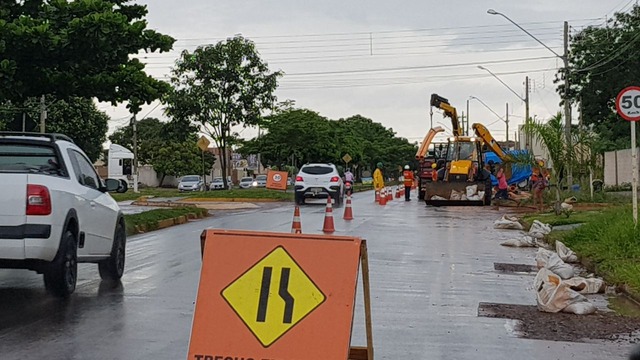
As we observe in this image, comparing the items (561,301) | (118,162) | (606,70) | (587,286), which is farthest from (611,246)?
(118,162)

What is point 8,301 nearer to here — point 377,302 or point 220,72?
point 377,302

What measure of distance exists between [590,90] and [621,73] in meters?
2.48

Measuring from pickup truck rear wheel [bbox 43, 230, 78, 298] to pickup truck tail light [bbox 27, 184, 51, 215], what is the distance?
47cm

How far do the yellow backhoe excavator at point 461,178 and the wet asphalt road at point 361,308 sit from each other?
53.2 ft

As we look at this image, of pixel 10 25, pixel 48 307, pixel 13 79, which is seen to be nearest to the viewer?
pixel 48 307

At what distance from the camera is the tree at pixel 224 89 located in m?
45.3

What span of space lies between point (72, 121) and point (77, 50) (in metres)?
42.4

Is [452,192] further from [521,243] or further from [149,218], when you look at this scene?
[521,243]

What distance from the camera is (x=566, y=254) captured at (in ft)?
45.6

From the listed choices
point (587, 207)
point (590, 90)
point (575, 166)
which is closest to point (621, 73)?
point (590, 90)

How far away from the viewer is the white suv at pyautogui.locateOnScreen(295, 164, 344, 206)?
32.7m

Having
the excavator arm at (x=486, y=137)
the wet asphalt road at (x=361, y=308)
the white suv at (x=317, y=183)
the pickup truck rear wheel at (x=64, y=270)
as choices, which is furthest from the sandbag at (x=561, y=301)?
the excavator arm at (x=486, y=137)

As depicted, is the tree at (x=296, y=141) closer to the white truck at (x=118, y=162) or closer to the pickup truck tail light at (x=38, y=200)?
the white truck at (x=118, y=162)

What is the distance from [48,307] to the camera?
898cm
